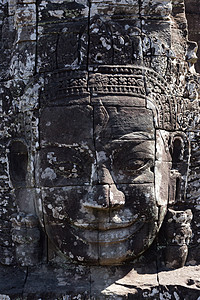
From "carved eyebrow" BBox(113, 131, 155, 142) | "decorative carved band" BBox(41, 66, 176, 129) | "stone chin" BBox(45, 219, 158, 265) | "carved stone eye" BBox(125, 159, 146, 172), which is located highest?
"decorative carved band" BBox(41, 66, 176, 129)

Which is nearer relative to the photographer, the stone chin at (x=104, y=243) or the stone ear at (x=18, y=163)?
the stone chin at (x=104, y=243)

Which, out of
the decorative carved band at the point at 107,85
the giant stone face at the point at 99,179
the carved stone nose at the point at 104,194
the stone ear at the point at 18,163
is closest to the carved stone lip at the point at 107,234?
the giant stone face at the point at 99,179

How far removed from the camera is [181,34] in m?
5.44

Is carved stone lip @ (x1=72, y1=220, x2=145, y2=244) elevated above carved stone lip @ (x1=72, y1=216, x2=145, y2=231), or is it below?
below

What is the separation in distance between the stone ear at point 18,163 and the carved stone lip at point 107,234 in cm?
82

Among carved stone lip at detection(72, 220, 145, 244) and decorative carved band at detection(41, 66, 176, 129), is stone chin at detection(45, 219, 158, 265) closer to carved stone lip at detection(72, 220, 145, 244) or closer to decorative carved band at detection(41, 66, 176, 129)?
carved stone lip at detection(72, 220, 145, 244)

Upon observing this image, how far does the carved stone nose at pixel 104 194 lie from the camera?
489cm

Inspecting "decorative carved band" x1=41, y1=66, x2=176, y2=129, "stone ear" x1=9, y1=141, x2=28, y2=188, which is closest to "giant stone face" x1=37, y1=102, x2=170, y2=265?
"decorative carved band" x1=41, y1=66, x2=176, y2=129

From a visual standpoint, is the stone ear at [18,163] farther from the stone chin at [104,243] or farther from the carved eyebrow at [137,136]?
the carved eyebrow at [137,136]

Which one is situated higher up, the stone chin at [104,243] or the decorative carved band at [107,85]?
the decorative carved band at [107,85]

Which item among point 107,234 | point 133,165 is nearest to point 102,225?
point 107,234

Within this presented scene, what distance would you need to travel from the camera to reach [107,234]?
4.98m

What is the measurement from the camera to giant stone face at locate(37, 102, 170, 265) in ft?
16.2

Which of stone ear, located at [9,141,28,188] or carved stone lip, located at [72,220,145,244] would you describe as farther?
stone ear, located at [9,141,28,188]
